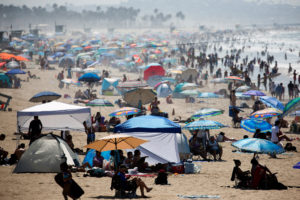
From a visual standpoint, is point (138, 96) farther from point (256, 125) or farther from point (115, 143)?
point (115, 143)

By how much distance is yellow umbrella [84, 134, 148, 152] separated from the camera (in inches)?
374

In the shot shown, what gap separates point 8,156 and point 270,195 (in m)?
7.05

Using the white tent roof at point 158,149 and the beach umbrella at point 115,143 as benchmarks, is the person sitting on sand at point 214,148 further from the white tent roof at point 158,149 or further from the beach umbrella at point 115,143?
the beach umbrella at point 115,143

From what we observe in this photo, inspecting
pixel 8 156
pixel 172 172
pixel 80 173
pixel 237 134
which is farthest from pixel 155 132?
pixel 237 134

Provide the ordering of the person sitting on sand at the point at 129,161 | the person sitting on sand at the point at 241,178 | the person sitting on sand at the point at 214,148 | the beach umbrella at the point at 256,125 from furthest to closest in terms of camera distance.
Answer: the beach umbrella at the point at 256,125 → the person sitting on sand at the point at 214,148 → the person sitting on sand at the point at 129,161 → the person sitting on sand at the point at 241,178

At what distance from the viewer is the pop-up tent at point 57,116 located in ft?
40.9

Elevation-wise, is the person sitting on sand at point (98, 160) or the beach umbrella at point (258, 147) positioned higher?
the beach umbrella at point (258, 147)

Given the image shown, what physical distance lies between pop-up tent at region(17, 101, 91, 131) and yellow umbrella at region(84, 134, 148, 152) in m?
3.33

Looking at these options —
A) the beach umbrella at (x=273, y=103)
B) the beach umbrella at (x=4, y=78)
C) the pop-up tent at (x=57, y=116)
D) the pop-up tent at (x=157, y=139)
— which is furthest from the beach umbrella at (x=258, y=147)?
the beach umbrella at (x=4, y=78)

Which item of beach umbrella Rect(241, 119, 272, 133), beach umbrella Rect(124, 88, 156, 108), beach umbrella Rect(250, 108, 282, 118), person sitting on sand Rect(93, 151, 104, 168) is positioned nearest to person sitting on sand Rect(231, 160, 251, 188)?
person sitting on sand Rect(93, 151, 104, 168)

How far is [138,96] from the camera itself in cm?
1894

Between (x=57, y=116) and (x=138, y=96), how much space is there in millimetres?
5712

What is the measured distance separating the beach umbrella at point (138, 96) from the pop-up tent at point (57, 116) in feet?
17.6

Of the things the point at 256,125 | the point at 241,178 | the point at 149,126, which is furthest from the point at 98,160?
the point at 256,125
